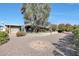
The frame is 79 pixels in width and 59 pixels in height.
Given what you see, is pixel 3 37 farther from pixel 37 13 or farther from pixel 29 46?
pixel 37 13

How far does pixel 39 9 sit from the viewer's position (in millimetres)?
4449

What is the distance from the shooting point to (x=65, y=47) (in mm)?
4488

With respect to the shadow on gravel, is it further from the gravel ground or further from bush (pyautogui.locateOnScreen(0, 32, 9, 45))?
bush (pyautogui.locateOnScreen(0, 32, 9, 45))

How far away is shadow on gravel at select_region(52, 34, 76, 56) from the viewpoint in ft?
14.6

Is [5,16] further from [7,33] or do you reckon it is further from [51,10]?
[51,10]

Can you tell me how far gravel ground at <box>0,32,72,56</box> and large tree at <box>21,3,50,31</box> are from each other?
188 millimetres

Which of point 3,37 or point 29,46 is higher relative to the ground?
point 3,37

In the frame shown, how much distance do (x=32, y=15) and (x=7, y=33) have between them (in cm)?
48

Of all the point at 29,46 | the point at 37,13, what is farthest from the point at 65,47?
the point at 37,13

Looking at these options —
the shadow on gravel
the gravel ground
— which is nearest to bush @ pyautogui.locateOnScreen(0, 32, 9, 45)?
the gravel ground

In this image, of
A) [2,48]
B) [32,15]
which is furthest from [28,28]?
[2,48]

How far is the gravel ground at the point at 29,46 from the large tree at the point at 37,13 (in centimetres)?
19

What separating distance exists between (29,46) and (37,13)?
525 mm

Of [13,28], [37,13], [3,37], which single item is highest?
[37,13]
